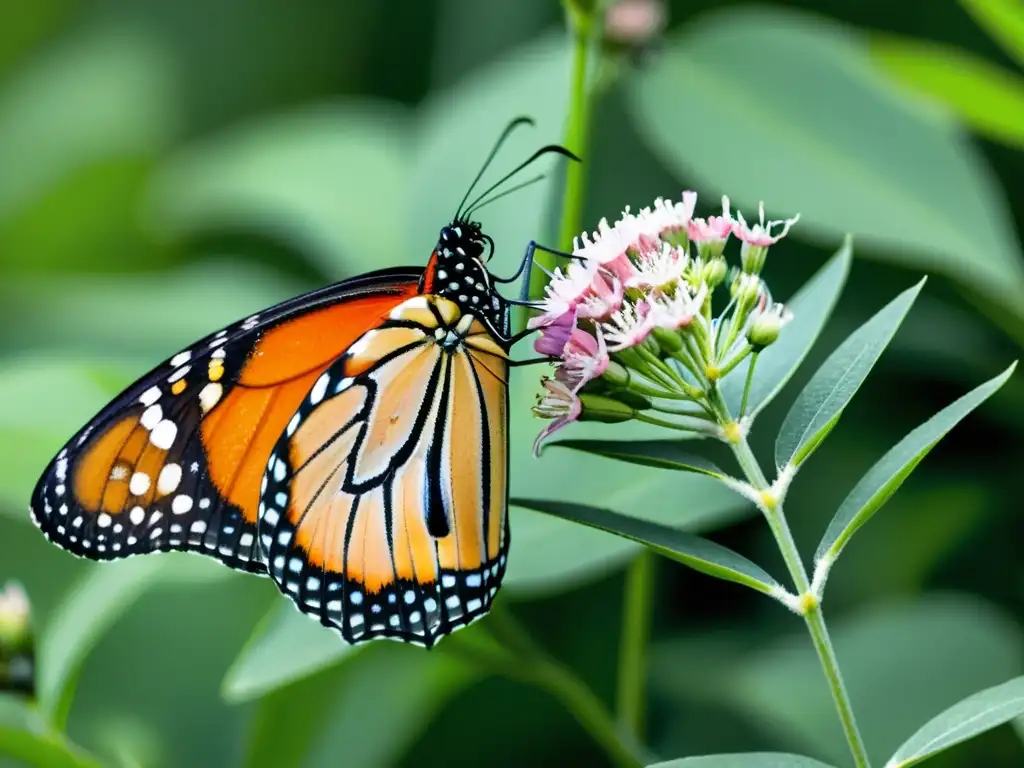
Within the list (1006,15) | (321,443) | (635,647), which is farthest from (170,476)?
(1006,15)

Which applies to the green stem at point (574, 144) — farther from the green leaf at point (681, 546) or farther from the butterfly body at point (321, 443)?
the green leaf at point (681, 546)

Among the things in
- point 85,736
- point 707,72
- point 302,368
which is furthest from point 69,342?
point 707,72

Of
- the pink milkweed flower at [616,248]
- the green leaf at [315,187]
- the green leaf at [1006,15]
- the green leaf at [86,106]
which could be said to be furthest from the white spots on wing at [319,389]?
the green leaf at [86,106]

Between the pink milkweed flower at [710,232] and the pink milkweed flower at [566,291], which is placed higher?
the pink milkweed flower at [710,232]

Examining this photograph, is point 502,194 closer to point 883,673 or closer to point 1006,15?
point 1006,15

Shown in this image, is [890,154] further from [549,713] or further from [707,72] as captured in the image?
[549,713]
